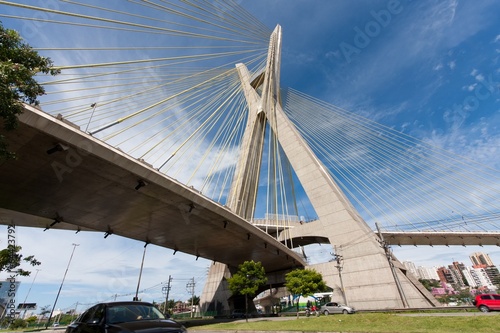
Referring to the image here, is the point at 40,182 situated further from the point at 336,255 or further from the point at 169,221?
the point at 336,255

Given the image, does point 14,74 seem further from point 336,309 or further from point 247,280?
point 336,309

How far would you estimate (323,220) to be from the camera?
106ft

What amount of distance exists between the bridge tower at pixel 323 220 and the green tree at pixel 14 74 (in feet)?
89.6

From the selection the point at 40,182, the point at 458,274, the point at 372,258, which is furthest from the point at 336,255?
the point at 458,274

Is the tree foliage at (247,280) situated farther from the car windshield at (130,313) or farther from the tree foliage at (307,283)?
the car windshield at (130,313)

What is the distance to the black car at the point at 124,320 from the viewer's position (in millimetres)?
4391

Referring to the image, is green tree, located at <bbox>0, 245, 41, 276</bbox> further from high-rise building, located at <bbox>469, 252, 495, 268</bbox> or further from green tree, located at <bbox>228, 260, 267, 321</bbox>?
high-rise building, located at <bbox>469, 252, 495, 268</bbox>

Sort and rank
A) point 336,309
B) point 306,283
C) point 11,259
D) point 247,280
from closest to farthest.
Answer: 1. point 11,259
2. point 336,309
3. point 247,280
4. point 306,283

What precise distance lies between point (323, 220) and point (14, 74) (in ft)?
102

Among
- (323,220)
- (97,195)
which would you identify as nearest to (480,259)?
(323,220)

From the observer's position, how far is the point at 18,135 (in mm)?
12727

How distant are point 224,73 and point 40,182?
23.3m

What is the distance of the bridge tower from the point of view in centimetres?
2689

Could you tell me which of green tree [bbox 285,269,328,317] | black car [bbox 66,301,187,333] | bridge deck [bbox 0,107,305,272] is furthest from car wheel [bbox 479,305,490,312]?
black car [bbox 66,301,187,333]
